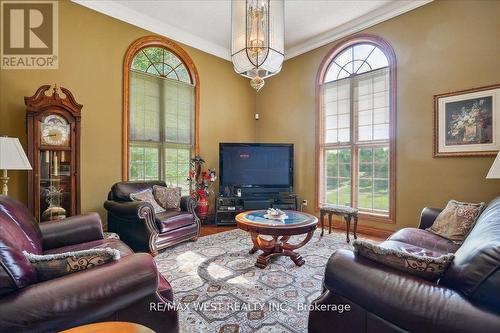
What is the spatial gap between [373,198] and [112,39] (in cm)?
480

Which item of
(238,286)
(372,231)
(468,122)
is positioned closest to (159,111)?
(238,286)

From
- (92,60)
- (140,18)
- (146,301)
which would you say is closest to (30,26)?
(92,60)

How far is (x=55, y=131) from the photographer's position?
305 centimetres

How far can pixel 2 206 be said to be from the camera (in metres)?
1.65

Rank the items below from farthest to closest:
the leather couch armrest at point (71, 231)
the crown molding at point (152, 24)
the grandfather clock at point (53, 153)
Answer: the crown molding at point (152, 24) < the grandfather clock at point (53, 153) < the leather couch armrest at point (71, 231)

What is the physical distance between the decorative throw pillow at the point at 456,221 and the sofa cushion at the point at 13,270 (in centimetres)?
314

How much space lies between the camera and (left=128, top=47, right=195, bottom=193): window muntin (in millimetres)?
4078

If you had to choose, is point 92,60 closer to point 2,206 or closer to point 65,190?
point 65,190

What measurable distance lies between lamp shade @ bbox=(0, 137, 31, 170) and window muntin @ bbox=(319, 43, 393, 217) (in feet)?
14.0

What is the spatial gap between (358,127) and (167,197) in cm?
334

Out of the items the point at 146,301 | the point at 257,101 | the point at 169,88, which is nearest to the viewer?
the point at 146,301

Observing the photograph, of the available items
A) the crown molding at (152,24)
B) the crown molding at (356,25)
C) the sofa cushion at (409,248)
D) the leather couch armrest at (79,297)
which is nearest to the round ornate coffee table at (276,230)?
the sofa cushion at (409,248)

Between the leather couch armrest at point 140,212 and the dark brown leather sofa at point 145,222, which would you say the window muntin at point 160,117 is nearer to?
the dark brown leather sofa at point 145,222

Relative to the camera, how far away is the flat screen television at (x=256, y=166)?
4699 mm
